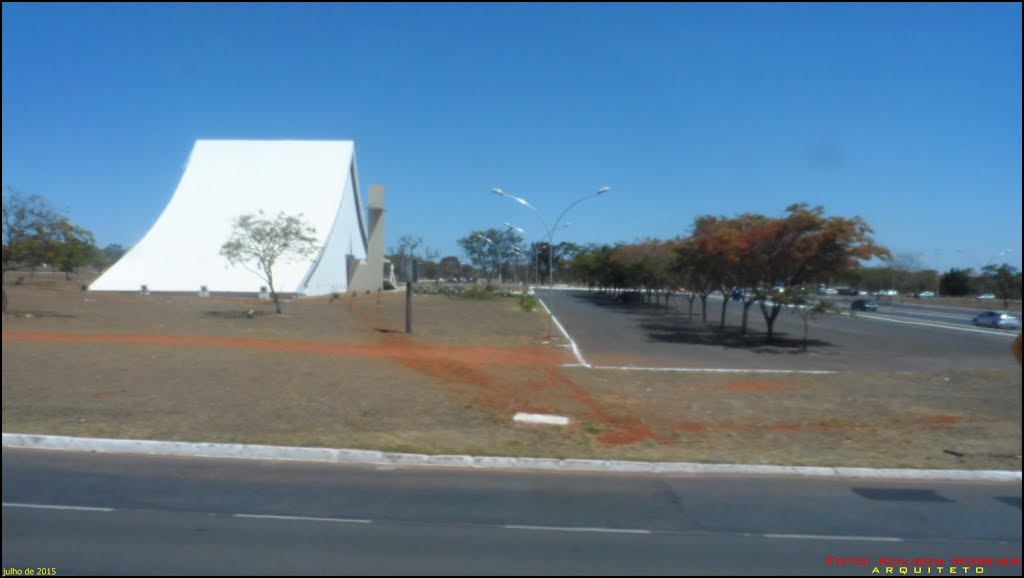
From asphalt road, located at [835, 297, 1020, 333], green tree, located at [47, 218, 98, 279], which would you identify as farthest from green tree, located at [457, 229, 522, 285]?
green tree, located at [47, 218, 98, 279]

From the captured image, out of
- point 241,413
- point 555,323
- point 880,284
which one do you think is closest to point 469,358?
point 241,413

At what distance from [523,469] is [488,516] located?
2256 millimetres

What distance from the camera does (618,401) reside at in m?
14.4

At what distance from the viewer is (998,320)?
4453 cm

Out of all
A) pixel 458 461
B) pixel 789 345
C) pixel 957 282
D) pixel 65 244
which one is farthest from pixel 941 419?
pixel 957 282

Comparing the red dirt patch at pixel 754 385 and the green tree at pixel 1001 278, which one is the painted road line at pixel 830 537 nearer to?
the red dirt patch at pixel 754 385

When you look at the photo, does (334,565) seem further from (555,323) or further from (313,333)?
(555,323)

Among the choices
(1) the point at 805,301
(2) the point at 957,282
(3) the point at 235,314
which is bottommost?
(3) the point at 235,314

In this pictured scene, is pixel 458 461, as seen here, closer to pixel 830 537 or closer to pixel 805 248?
pixel 830 537

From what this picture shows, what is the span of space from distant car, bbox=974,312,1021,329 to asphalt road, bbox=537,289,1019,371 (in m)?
1.69

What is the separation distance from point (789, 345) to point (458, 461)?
2435cm

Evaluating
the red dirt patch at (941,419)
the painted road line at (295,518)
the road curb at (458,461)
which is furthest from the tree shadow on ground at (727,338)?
the painted road line at (295,518)

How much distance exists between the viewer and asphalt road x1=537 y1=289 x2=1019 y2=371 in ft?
76.7

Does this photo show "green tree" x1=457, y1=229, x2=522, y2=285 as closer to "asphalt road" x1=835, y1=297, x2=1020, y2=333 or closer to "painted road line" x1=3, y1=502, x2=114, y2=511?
"asphalt road" x1=835, y1=297, x2=1020, y2=333
